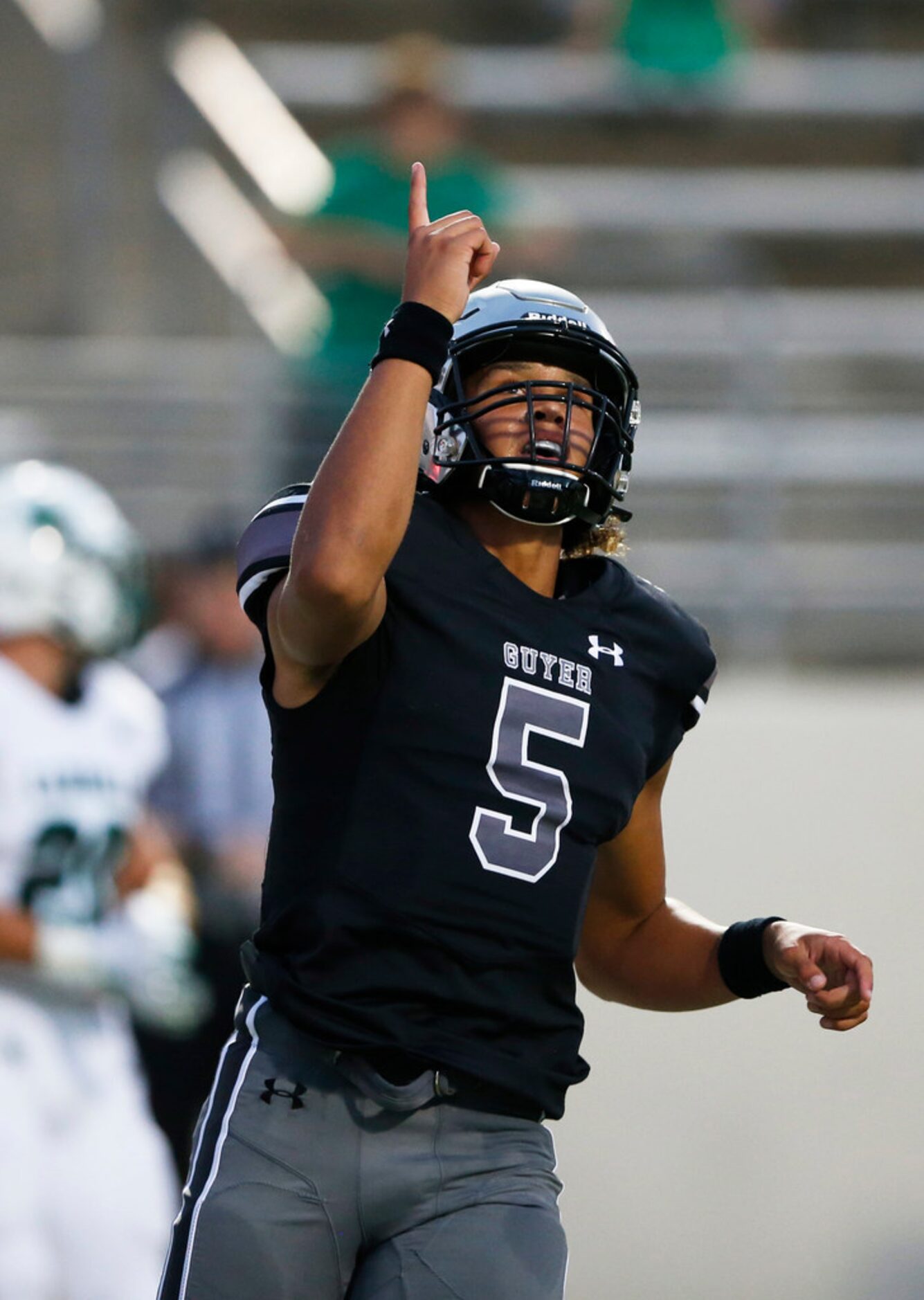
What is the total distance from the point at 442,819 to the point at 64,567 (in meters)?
2.28

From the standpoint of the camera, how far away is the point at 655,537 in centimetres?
726

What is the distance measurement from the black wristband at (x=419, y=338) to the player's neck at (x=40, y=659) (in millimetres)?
2230

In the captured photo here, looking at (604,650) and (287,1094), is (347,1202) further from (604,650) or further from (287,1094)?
(604,650)

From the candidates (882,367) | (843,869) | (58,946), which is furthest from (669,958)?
(882,367)

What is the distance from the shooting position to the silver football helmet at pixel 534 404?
2.48 meters

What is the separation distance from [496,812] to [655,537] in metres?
4.93

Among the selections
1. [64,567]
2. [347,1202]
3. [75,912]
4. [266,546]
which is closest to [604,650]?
[266,546]

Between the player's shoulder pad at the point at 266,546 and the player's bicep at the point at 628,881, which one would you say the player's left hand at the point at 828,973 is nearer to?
the player's bicep at the point at 628,881

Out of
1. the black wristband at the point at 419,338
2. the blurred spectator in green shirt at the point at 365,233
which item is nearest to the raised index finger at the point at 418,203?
the black wristband at the point at 419,338

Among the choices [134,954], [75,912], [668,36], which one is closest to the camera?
[75,912]

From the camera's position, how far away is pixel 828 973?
2.47 metres

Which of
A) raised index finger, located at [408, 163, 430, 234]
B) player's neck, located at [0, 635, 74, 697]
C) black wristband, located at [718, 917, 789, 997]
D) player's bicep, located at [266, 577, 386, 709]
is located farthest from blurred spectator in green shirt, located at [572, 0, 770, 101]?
player's bicep, located at [266, 577, 386, 709]

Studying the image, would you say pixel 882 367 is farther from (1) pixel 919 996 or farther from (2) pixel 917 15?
(1) pixel 919 996

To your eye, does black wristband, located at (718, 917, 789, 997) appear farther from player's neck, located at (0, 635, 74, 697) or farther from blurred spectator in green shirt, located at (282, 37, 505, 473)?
blurred spectator in green shirt, located at (282, 37, 505, 473)
